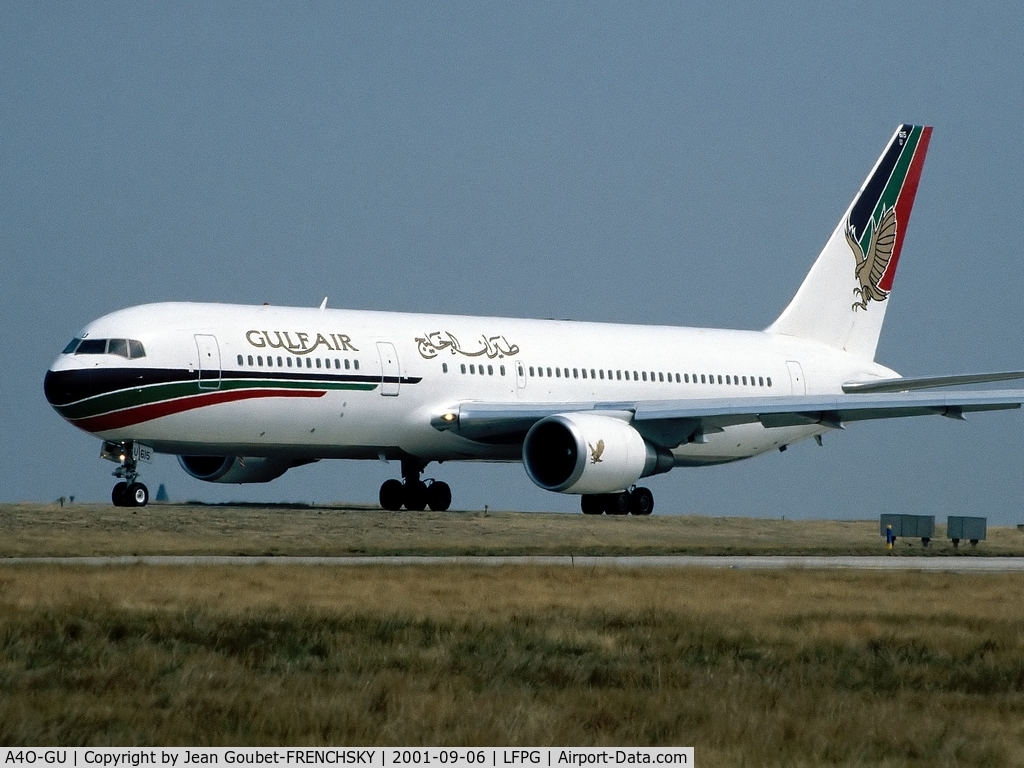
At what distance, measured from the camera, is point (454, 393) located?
3459 centimetres

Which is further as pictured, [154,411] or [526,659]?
[154,411]

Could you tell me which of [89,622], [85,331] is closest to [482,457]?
[85,331]

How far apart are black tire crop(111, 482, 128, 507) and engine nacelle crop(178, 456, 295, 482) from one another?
5.40m

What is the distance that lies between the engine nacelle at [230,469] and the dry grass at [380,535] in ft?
3.22

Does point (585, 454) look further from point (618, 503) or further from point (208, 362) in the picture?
point (208, 362)

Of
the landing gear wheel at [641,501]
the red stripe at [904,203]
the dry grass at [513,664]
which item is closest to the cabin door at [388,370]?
the landing gear wheel at [641,501]

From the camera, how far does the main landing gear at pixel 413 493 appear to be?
37.3 m

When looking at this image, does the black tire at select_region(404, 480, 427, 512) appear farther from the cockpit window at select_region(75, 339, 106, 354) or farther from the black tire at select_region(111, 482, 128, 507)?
the cockpit window at select_region(75, 339, 106, 354)

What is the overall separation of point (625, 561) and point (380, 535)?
6041 mm

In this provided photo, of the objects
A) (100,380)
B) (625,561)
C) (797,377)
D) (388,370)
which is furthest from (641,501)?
(100,380)

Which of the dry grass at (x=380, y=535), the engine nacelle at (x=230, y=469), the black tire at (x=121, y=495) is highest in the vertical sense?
the engine nacelle at (x=230, y=469)

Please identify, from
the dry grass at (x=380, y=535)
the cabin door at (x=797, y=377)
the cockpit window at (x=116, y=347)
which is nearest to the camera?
the dry grass at (x=380, y=535)

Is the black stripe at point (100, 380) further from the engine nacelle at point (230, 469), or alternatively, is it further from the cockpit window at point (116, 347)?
the engine nacelle at point (230, 469)

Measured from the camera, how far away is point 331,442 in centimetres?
3306
